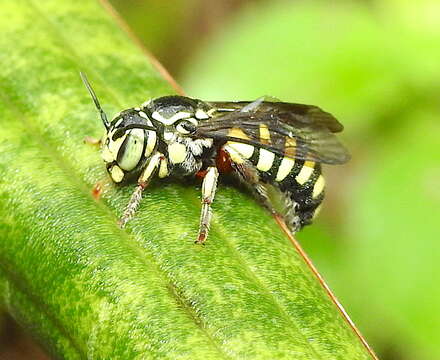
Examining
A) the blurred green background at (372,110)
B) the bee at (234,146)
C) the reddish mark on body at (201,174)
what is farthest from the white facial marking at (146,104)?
the blurred green background at (372,110)

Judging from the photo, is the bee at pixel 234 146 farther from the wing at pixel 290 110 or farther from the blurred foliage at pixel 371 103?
the blurred foliage at pixel 371 103

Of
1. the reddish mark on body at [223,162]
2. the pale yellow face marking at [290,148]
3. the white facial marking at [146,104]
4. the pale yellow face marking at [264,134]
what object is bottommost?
the reddish mark on body at [223,162]

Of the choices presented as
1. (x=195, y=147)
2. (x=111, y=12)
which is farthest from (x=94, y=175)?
(x=111, y=12)

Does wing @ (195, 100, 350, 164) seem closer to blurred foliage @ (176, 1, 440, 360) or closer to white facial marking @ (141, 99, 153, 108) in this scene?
white facial marking @ (141, 99, 153, 108)

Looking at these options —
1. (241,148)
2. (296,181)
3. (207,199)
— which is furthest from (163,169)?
(296,181)

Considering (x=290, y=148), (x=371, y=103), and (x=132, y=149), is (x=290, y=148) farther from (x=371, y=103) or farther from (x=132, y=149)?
(x=371, y=103)

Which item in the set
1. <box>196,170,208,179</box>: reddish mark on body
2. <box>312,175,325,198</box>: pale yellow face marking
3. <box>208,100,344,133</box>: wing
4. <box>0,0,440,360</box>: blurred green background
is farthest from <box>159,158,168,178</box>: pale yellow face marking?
<box>0,0,440,360</box>: blurred green background
